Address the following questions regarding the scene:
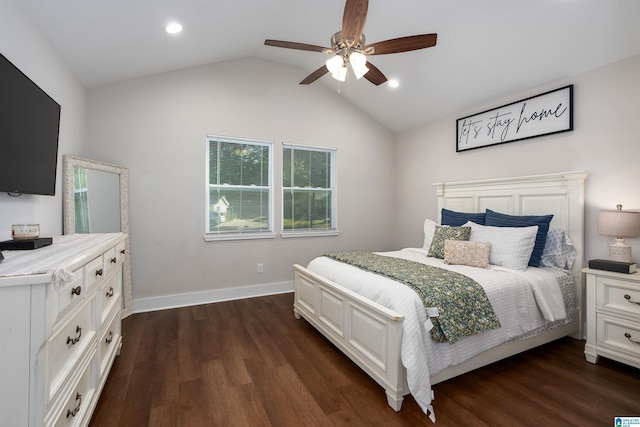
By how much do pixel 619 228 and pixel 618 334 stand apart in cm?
80

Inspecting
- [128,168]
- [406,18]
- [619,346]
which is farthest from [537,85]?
[128,168]

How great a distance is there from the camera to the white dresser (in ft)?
3.44

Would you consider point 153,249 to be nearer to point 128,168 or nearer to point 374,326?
point 128,168

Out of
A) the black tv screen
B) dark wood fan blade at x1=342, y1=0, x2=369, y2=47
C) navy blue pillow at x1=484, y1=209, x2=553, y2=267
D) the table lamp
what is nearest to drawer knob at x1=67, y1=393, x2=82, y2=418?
the black tv screen

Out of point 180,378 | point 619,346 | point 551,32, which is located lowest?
point 180,378

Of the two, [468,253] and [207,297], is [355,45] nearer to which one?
[468,253]

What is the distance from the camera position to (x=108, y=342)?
2.08m

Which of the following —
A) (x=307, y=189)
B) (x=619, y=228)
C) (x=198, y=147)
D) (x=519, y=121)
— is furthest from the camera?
(x=307, y=189)

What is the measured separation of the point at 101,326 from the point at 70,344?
512 millimetres

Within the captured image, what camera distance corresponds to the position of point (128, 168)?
3.42m

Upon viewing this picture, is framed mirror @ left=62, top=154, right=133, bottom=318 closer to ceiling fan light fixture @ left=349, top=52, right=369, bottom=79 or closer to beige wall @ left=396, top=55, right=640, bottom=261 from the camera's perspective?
ceiling fan light fixture @ left=349, top=52, right=369, bottom=79

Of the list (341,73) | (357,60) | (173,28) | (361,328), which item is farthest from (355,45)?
(361,328)

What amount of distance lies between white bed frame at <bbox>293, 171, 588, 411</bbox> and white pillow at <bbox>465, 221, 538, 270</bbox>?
47cm

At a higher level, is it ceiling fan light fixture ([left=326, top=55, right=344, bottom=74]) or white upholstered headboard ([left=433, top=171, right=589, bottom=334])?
ceiling fan light fixture ([left=326, top=55, right=344, bottom=74])
